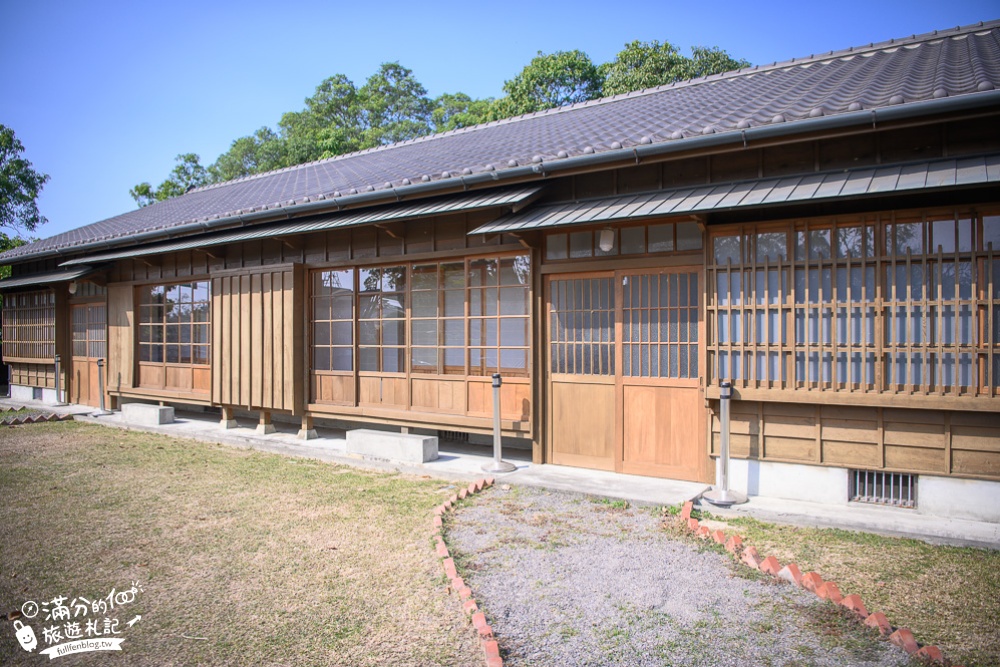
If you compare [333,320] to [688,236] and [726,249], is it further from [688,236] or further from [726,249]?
[726,249]

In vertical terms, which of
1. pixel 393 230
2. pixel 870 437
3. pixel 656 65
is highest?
pixel 656 65

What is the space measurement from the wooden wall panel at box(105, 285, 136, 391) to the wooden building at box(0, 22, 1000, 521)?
234 centimetres

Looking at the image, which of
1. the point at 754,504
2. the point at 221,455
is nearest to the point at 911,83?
the point at 754,504

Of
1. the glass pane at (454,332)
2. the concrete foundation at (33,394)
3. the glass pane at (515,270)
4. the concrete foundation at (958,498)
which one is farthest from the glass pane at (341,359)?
the concrete foundation at (33,394)

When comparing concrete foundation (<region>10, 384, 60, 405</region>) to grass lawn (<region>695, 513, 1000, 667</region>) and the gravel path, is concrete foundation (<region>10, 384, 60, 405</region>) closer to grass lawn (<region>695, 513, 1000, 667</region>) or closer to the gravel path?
the gravel path

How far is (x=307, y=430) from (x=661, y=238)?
572 cm

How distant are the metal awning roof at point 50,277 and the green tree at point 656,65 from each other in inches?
716

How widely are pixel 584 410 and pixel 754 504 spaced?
199cm

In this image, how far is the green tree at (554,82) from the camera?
2609 centimetres

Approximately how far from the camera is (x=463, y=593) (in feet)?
11.9

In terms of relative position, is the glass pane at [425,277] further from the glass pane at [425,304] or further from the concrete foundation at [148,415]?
the concrete foundation at [148,415]

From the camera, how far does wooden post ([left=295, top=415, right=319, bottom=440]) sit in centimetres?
905

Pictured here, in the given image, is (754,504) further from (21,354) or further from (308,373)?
(21,354)

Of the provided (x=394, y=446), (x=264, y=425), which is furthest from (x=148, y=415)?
(x=394, y=446)
